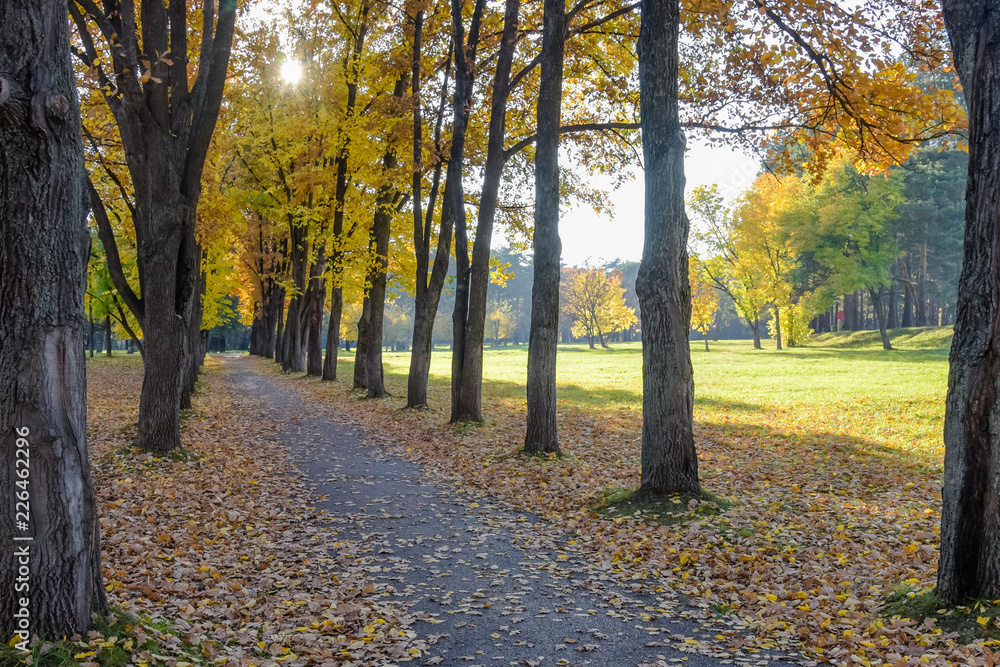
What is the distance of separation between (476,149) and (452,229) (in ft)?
7.00

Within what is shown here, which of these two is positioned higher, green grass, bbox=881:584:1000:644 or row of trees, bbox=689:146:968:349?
row of trees, bbox=689:146:968:349

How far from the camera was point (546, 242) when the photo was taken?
33.4 ft

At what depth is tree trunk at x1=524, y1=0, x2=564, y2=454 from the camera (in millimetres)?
10000

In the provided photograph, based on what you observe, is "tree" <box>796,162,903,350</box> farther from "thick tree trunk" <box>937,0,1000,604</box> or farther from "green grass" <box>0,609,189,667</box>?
"green grass" <box>0,609,189,667</box>

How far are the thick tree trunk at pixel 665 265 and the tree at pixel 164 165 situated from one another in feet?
21.7

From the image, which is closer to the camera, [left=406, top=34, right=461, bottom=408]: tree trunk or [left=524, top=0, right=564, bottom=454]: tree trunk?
[left=524, top=0, right=564, bottom=454]: tree trunk

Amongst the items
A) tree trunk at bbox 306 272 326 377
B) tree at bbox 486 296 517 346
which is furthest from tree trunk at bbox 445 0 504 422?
tree at bbox 486 296 517 346

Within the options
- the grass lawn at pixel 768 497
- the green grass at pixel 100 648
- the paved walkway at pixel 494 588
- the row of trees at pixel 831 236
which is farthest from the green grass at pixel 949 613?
the row of trees at pixel 831 236

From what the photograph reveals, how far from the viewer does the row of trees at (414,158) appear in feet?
11.3

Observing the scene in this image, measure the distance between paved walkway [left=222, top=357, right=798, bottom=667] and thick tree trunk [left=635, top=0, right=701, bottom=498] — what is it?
1.65m

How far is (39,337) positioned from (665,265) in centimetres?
585

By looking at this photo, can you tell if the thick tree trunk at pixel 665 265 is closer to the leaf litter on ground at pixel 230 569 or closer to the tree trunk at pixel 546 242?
the tree trunk at pixel 546 242

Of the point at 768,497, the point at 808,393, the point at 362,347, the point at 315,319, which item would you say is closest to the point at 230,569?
the point at 768,497

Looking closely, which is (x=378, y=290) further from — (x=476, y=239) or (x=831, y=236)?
(x=831, y=236)
